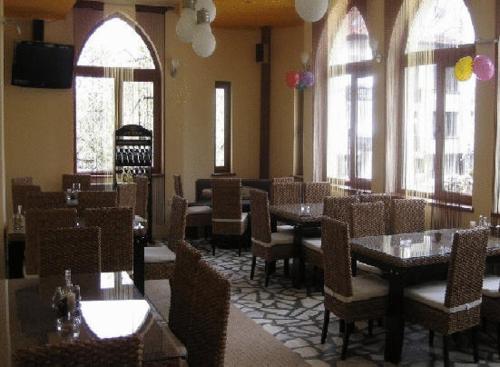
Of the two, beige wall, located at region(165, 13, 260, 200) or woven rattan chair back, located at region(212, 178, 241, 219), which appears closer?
woven rattan chair back, located at region(212, 178, 241, 219)

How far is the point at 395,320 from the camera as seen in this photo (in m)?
4.77

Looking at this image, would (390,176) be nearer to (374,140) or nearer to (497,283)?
(374,140)

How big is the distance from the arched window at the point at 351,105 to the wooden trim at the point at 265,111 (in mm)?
1875

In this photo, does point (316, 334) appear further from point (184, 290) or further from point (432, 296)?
point (184, 290)

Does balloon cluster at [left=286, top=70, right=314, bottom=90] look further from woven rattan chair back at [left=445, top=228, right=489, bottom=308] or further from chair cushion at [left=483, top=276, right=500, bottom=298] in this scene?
woven rattan chair back at [left=445, top=228, right=489, bottom=308]

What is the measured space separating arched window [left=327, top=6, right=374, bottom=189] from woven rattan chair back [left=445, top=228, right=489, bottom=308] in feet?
12.7

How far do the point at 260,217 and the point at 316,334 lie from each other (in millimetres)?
1863

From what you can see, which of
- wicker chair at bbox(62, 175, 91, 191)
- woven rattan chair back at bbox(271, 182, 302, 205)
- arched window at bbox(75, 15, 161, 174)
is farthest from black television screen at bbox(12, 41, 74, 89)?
woven rattan chair back at bbox(271, 182, 302, 205)

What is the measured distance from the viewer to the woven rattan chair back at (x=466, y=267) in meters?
4.40

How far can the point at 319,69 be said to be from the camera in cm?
950

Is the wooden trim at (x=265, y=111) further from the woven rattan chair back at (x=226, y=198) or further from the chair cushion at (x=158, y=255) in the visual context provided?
the chair cushion at (x=158, y=255)

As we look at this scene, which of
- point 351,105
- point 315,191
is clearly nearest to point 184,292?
point 315,191

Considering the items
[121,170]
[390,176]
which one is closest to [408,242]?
[390,176]

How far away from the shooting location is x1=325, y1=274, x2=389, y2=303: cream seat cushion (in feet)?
15.5
